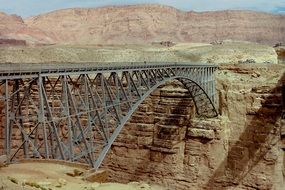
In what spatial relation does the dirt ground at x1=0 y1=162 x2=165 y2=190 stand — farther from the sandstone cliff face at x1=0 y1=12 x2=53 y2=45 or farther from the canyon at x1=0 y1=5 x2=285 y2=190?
the sandstone cliff face at x1=0 y1=12 x2=53 y2=45

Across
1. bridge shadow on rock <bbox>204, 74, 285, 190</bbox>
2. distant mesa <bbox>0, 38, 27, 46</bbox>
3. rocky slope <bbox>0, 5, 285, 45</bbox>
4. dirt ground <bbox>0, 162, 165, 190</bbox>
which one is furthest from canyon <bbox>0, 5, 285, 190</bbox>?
rocky slope <bbox>0, 5, 285, 45</bbox>

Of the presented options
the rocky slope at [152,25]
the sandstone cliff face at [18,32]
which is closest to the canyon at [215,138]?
the sandstone cliff face at [18,32]

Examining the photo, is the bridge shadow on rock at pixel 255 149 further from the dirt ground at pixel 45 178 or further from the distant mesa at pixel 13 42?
the distant mesa at pixel 13 42

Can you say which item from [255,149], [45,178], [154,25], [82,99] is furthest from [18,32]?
[45,178]

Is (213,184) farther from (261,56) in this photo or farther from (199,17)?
(199,17)

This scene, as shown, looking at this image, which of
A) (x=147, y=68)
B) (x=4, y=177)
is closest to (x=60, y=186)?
(x=4, y=177)

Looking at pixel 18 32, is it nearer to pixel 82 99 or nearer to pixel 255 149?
pixel 255 149
